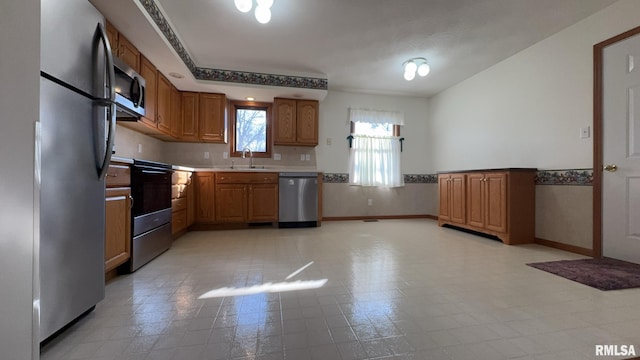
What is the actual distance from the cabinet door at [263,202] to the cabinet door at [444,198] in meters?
2.68

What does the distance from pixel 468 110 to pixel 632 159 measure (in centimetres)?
224

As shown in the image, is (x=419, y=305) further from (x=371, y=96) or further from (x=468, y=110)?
(x=371, y=96)

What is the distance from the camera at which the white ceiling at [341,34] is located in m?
2.43

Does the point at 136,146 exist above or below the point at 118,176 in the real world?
above

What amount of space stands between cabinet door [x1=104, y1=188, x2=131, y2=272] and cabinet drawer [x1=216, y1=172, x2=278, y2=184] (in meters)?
1.86

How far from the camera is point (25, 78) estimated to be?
81 cm

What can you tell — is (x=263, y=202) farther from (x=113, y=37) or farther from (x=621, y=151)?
(x=621, y=151)

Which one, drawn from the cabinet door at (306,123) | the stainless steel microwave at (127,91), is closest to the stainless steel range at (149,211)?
the stainless steel microwave at (127,91)

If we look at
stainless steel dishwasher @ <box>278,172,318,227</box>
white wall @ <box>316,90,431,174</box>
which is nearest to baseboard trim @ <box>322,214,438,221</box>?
stainless steel dishwasher @ <box>278,172,318,227</box>

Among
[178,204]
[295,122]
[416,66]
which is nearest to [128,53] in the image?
[178,204]

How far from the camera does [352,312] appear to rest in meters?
1.45

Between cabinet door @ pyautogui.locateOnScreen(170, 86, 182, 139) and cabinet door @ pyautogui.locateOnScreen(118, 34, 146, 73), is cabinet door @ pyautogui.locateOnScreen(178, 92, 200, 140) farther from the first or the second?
cabinet door @ pyautogui.locateOnScreen(118, 34, 146, 73)

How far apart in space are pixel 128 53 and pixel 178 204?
170 centimetres

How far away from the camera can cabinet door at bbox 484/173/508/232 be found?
304cm
